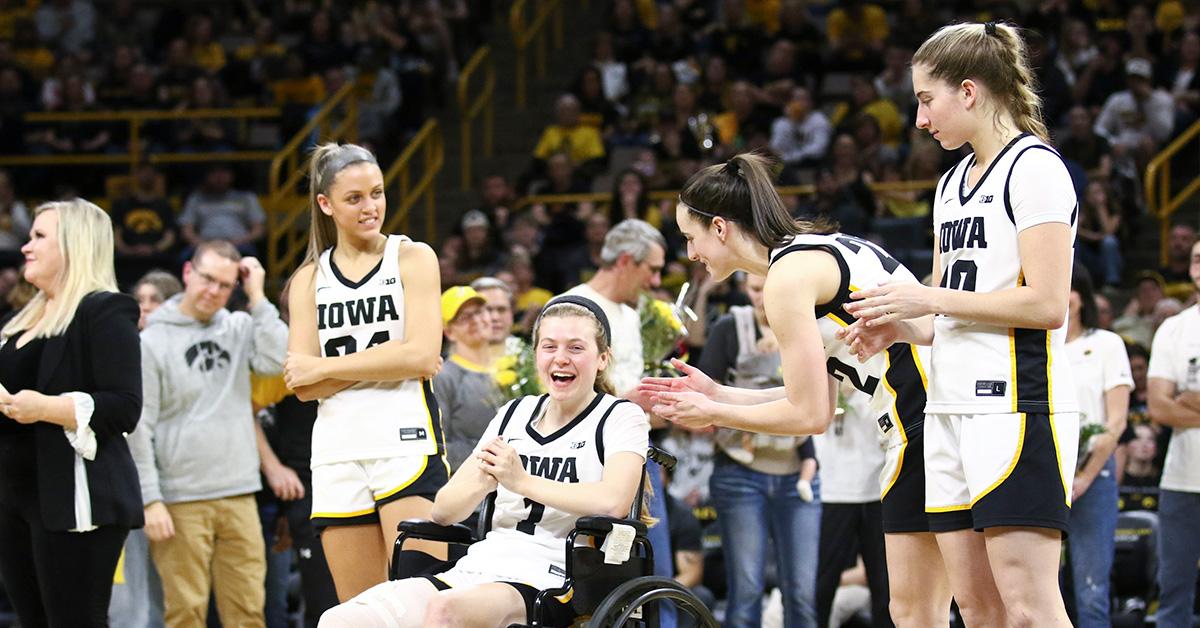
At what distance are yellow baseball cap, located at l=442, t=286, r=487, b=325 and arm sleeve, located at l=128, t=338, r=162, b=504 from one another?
1304 mm

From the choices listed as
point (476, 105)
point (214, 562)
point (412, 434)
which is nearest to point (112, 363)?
point (412, 434)

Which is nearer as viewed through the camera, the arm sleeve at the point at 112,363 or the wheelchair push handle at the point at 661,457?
the wheelchair push handle at the point at 661,457

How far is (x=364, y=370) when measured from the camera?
447 cm

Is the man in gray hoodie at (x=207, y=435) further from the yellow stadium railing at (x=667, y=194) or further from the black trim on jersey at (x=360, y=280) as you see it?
the yellow stadium railing at (x=667, y=194)

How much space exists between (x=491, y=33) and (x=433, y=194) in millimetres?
2738

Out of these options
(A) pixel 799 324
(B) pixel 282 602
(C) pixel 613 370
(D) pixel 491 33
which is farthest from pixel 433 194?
(A) pixel 799 324

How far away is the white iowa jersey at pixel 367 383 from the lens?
15.0 feet

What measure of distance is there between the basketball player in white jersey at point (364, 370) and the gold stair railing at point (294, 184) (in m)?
7.73

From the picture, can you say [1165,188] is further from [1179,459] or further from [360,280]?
[360,280]

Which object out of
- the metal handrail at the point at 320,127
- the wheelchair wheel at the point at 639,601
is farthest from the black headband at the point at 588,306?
the metal handrail at the point at 320,127

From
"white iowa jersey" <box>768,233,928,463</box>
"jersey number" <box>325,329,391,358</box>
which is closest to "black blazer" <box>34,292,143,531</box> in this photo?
"jersey number" <box>325,329,391,358</box>

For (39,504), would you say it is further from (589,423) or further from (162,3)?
(162,3)

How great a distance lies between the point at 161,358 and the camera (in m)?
6.18

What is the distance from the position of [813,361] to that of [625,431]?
1.12 meters
